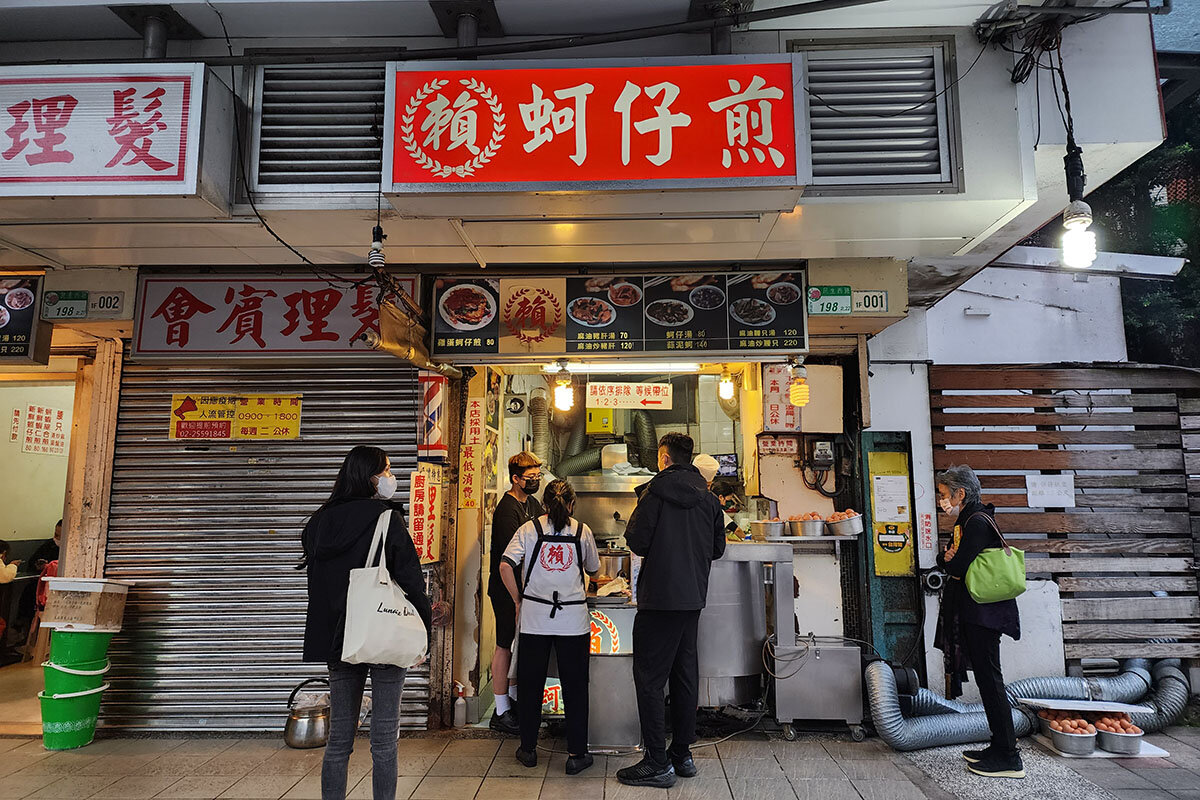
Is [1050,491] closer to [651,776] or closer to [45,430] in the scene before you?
[651,776]

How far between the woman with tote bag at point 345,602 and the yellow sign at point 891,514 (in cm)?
451

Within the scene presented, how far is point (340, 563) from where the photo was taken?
12.5 ft

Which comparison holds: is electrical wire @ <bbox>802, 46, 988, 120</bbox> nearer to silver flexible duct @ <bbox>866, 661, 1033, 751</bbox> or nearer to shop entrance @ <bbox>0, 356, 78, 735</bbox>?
silver flexible duct @ <bbox>866, 661, 1033, 751</bbox>

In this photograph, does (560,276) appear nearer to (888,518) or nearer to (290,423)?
(290,423)

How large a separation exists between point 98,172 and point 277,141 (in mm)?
1056

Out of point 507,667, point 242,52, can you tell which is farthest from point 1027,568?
point 242,52

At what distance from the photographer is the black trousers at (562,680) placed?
511 centimetres

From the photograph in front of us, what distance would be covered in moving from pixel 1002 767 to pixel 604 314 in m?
→ 4.32

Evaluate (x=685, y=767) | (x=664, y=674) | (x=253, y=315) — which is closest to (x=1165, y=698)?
(x=685, y=767)

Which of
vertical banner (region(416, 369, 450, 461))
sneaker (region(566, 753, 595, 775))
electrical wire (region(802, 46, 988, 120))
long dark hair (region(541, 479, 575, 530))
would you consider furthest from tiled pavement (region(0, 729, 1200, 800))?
electrical wire (region(802, 46, 988, 120))

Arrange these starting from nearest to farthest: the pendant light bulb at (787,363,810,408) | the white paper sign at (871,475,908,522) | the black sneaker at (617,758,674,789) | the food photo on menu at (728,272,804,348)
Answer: the black sneaker at (617,758,674,789) → the food photo on menu at (728,272,804,348) → the pendant light bulb at (787,363,810,408) → the white paper sign at (871,475,908,522)

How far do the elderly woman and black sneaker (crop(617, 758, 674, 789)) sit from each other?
2158mm

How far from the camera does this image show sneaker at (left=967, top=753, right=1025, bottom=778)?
4.97 meters

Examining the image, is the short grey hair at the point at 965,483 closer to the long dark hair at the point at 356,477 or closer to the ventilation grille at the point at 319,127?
the long dark hair at the point at 356,477
